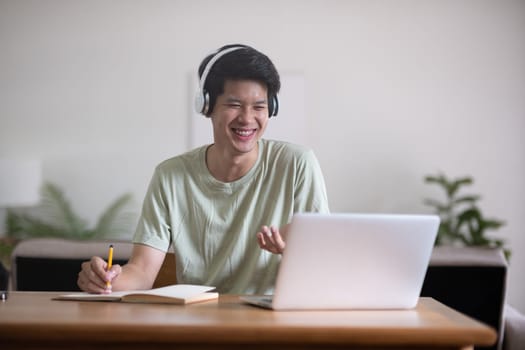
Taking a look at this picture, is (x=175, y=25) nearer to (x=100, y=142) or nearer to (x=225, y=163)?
(x=100, y=142)

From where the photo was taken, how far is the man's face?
6.82ft

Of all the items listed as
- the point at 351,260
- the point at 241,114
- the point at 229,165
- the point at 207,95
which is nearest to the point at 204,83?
the point at 207,95

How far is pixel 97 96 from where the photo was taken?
5.50m

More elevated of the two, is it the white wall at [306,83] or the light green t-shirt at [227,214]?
the white wall at [306,83]

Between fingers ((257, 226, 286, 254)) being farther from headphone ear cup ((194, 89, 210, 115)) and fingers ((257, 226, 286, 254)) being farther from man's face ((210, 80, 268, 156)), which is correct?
headphone ear cup ((194, 89, 210, 115))

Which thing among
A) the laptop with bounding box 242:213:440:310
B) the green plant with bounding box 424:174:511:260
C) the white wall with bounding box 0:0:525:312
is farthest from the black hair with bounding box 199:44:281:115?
the white wall with bounding box 0:0:525:312

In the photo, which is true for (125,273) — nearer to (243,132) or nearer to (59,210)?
(243,132)

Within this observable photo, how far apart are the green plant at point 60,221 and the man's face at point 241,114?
11.2 ft

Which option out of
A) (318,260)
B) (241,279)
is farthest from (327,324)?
(241,279)

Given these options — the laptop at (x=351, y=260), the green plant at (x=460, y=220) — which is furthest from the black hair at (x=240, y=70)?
the green plant at (x=460, y=220)

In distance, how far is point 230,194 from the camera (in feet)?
6.98

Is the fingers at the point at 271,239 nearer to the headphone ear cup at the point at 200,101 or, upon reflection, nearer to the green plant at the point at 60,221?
the headphone ear cup at the point at 200,101

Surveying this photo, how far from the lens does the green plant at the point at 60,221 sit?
532 centimetres

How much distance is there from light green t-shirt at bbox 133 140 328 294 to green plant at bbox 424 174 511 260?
309 cm
